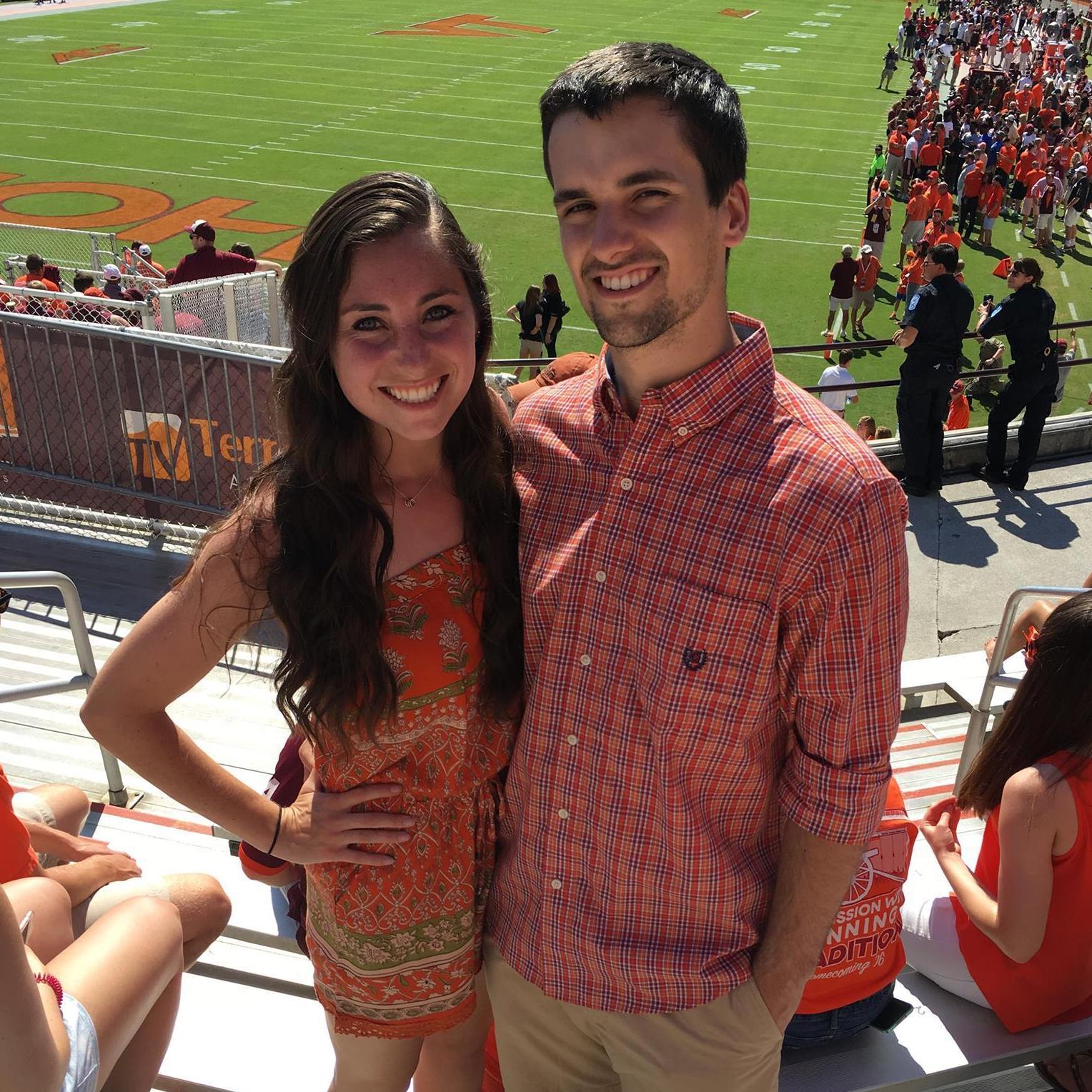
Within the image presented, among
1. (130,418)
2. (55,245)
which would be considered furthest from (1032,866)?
(55,245)

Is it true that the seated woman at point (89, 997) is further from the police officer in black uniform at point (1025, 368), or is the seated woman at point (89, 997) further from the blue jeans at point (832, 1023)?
the police officer in black uniform at point (1025, 368)

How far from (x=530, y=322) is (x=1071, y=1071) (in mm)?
9856

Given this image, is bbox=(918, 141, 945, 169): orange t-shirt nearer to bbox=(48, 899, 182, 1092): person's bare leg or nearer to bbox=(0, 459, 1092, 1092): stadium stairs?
bbox=(0, 459, 1092, 1092): stadium stairs

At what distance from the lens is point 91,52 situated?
109 ft

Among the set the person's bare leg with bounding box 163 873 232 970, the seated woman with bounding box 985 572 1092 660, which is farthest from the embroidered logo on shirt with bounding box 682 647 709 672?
the seated woman with bounding box 985 572 1092 660

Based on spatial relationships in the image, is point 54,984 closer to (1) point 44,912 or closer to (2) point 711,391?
(1) point 44,912

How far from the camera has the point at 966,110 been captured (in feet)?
82.7

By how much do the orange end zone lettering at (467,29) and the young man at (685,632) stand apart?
1518 inches

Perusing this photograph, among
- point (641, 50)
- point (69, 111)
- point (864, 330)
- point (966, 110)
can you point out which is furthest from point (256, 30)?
point (641, 50)

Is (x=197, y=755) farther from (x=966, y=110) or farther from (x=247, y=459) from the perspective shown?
(x=966, y=110)

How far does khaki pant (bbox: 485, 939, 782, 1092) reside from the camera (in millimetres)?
1852

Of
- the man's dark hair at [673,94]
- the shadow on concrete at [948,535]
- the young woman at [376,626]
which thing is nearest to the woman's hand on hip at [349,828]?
the young woman at [376,626]

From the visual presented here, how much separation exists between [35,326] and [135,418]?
75 centimetres

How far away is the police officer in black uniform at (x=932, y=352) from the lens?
25.7ft
